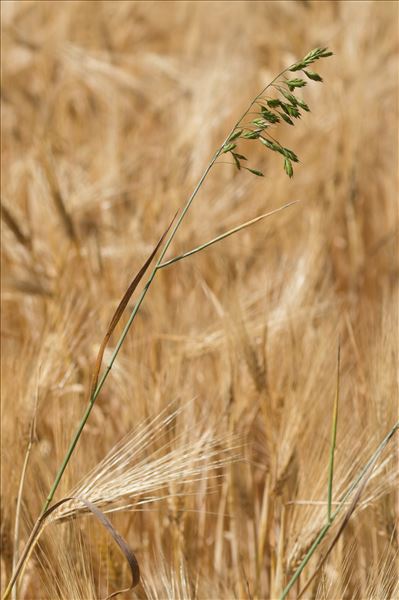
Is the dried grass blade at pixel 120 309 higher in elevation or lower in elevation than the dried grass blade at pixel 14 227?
lower

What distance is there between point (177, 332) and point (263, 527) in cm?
31

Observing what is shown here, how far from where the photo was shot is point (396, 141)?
1.73m

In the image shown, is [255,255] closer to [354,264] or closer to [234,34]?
[354,264]

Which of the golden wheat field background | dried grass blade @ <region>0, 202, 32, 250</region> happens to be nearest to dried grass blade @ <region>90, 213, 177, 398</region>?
the golden wheat field background

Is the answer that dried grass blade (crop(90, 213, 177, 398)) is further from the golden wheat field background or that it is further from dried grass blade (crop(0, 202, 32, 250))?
dried grass blade (crop(0, 202, 32, 250))

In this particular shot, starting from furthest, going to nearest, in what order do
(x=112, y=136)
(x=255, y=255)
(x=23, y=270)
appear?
(x=112, y=136) < (x=255, y=255) < (x=23, y=270)

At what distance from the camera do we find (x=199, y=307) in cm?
122

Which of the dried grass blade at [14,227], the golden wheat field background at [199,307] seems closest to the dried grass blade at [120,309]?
the golden wheat field background at [199,307]

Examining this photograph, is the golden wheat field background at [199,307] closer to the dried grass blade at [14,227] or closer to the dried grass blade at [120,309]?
the dried grass blade at [14,227]

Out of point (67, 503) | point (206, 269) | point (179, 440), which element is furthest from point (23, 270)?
point (67, 503)

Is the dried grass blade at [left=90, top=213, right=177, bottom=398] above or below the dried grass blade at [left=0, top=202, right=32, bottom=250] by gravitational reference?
below

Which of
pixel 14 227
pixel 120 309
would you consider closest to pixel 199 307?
pixel 14 227

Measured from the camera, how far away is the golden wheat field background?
85cm

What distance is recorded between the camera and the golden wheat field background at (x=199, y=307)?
85cm
